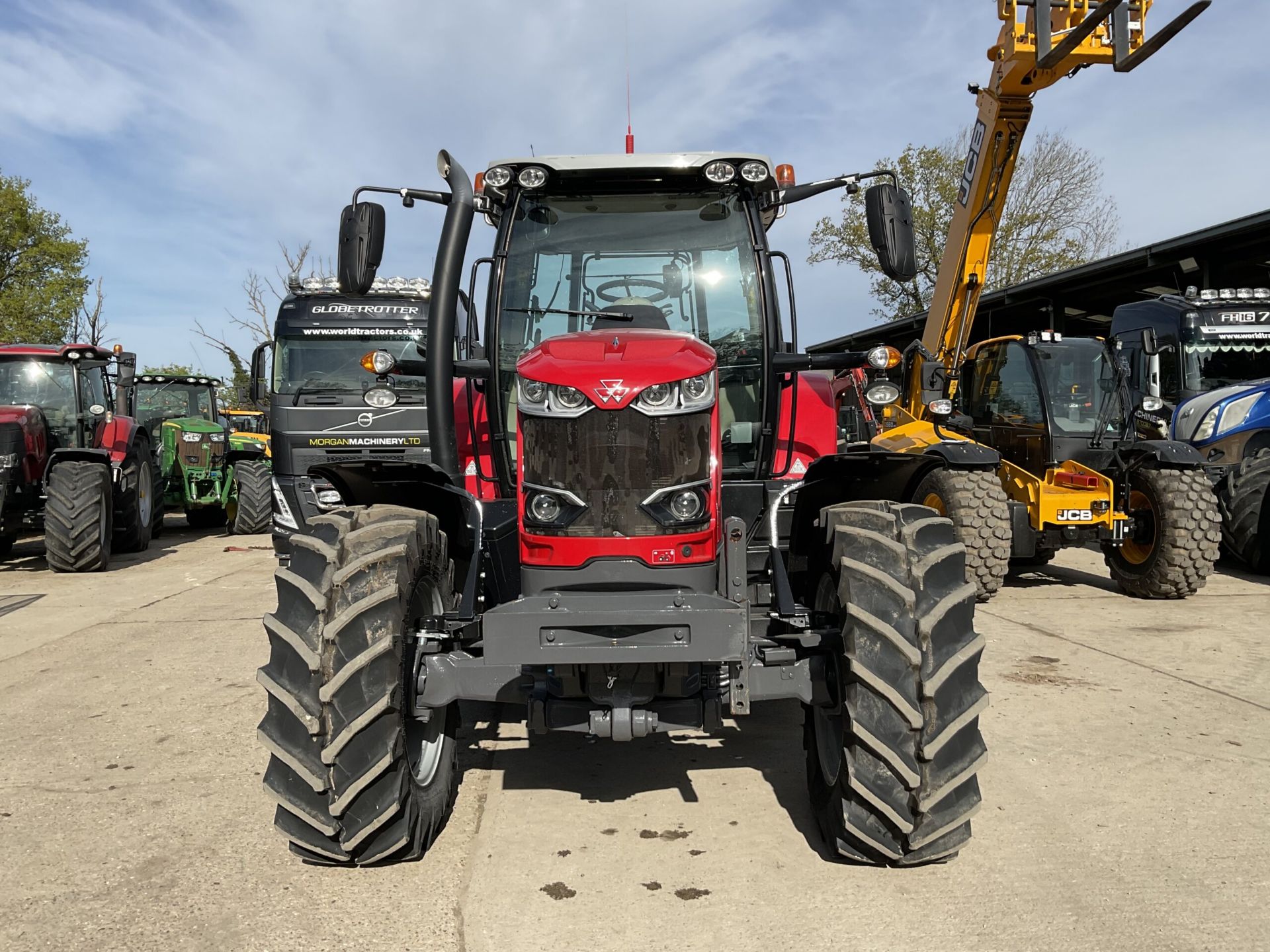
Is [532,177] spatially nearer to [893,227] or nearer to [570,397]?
[570,397]

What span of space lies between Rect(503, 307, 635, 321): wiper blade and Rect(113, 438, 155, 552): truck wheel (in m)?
9.41

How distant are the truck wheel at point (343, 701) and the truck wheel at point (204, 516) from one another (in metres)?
13.5

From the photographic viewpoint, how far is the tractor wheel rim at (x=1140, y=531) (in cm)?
790

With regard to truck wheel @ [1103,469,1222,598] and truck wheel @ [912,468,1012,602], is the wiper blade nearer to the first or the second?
truck wheel @ [912,468,1012,602]

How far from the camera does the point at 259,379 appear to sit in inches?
399

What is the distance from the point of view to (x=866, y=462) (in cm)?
346

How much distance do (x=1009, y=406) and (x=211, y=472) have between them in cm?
1159

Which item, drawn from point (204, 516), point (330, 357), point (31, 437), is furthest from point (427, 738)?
point (204, 516)

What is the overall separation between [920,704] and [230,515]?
45.2 ft

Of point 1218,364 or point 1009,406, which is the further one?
point 1218,364

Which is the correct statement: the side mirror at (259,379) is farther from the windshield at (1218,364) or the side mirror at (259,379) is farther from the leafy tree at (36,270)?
the leafy tree at (36,270)

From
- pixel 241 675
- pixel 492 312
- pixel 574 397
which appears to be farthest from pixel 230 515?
pixel 574 397

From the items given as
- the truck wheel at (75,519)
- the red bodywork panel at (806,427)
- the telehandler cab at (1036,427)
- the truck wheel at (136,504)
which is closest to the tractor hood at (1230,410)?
the telehandler cab at (1036,427)

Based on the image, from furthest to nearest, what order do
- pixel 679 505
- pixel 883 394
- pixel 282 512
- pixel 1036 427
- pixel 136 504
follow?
pixel 136 504
pixel 282 512
pixel 1036 427
pixel 883 394
pixel 679 505
